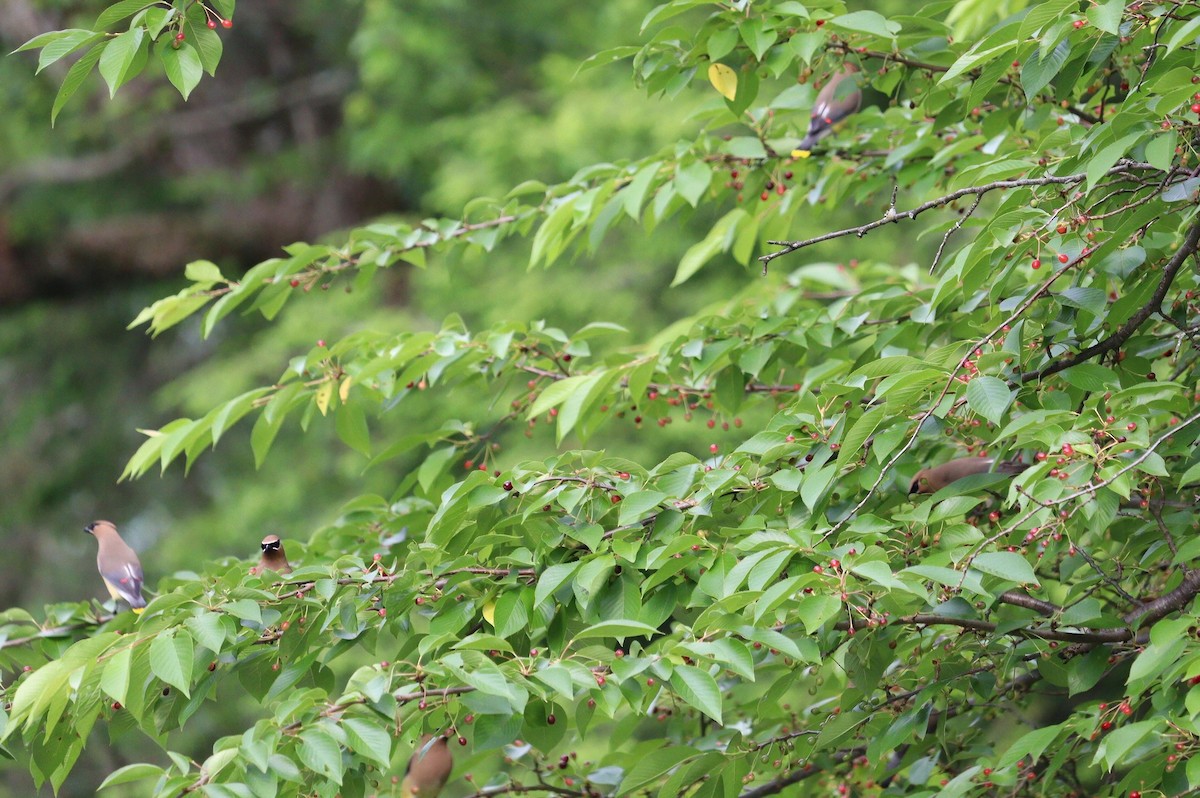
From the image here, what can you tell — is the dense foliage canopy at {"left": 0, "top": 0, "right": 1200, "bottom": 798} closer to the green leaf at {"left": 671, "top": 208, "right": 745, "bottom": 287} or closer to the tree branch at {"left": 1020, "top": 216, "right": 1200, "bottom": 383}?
the tree branch at {"left": 1020, "top": 216, "right": 1200, "bottom": 383}

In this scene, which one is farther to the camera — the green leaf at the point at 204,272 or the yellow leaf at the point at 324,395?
the green leaf at the point at 204,272

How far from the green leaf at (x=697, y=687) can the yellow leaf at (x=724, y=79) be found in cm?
116

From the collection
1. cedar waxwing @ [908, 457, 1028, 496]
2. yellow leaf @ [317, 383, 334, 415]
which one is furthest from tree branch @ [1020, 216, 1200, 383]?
yellow leaf @ [317, 383, 334, 415]

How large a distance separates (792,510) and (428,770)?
2.64ft

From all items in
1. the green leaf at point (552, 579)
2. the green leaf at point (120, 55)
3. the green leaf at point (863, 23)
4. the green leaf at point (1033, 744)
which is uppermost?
the green leaf at point (120, 55)

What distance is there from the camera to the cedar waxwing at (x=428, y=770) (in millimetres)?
2238

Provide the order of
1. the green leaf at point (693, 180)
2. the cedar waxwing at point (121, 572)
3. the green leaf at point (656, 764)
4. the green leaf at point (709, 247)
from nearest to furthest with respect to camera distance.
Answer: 1. the green leaf at point (656, 764)
2. the green leaf at point (693, 180)
3. the cedar waxwing at point (121, 572)
4. the green leaf at point (709, 247)

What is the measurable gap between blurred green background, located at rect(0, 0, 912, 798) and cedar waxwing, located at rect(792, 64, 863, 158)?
3.72 meters

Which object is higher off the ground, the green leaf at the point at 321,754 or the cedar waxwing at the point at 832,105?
the cedar waxwing at the point at 832,105

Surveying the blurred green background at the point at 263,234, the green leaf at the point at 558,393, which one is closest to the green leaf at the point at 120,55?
the green leaf at the point at 558,393

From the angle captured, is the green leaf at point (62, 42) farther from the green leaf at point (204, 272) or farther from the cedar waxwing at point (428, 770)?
the cedar waxwing at point (428, 770)

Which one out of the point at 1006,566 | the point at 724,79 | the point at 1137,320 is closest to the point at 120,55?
the point at 724,79

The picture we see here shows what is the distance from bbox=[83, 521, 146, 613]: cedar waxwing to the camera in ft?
8.52

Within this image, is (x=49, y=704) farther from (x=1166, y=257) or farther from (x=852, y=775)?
(x=1166, y=257)
